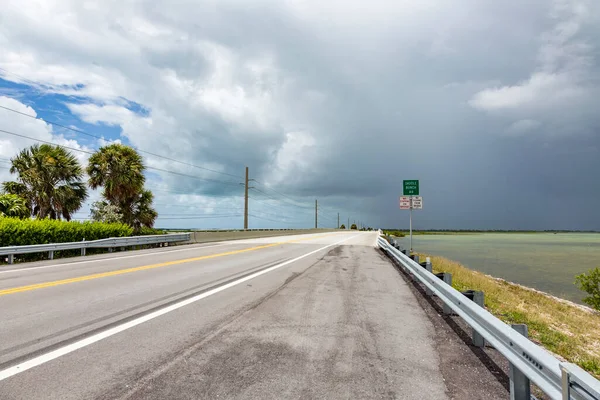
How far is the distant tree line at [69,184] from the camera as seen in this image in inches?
930

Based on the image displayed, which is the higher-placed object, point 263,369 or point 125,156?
point 125,156

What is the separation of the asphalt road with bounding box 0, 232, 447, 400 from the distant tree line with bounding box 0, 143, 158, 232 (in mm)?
18209

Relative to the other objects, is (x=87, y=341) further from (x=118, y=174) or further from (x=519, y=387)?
(x=118, y=174)

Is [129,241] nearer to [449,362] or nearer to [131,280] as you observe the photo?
[131,280]

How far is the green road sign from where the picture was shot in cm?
2362

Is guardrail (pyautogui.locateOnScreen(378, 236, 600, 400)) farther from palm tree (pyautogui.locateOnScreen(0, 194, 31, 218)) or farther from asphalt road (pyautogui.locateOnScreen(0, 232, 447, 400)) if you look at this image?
palm tree (pyautogui.locateOnScreen(0, 194, 31, 218))

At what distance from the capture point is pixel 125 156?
2850cm

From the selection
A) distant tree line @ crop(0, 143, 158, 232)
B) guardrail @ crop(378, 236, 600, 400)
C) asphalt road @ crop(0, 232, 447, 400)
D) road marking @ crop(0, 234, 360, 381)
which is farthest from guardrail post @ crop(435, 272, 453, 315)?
distant tree line @ crop(0, 143, 158, 232)

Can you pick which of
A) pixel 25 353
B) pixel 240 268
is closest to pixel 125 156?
pixel 240 268

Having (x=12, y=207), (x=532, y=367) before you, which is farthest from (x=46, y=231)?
(x=532, y=367)

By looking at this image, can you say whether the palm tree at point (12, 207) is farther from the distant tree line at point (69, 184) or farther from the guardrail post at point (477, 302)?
the guardrail post at point (477, 302)

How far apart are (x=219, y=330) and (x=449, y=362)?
10.4 feet

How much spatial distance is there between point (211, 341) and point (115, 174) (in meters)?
27.3

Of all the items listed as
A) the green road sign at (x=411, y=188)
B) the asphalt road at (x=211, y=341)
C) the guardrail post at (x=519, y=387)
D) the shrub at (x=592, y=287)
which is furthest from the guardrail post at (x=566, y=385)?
the green road sign at (x=411, y=188)
